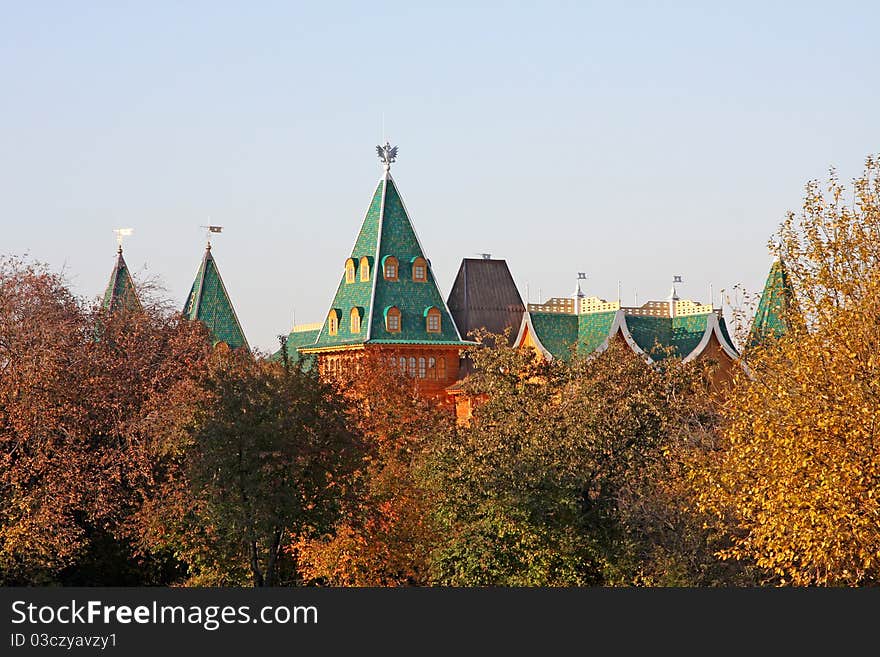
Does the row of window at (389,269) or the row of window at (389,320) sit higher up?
the row of window at (389,269)

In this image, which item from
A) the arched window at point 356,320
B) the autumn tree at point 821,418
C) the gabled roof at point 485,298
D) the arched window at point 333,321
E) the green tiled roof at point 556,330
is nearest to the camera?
the autumn tree at point 821,418

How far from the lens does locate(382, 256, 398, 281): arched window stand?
8200 cm

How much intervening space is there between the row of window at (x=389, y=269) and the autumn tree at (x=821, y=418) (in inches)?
2034

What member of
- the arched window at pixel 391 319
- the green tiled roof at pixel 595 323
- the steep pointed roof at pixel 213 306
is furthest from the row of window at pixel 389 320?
the green tiled roof at pixel 595 323

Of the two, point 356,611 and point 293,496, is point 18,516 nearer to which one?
point 293,496

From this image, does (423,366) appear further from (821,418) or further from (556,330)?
(821,418)

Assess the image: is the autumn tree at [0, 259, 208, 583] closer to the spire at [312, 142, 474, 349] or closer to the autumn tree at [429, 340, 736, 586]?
the autumn tree at [429, 340, 736, 586]

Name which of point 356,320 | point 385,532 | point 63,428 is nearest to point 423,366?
point 356,320

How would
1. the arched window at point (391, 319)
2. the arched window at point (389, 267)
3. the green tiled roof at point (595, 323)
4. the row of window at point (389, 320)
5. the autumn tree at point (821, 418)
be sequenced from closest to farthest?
the autumn tree at point (821, 418) → the arched window at point (391, 319) → the row of window at point (389, 320) → the arched window at point (389, 267) → the green tiled roof at point (595, 323)

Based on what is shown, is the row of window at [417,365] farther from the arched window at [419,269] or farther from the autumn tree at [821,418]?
the autumn tree at [821,418]

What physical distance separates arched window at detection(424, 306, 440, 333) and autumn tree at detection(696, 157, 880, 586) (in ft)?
170

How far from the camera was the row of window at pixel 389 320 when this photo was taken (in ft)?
268

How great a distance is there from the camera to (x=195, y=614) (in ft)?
79.7

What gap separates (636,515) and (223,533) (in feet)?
35.5
